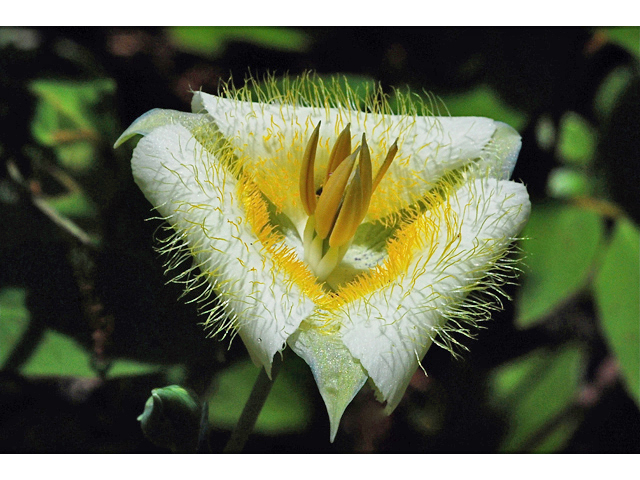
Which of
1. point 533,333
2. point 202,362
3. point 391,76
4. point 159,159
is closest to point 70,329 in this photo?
point 202,362

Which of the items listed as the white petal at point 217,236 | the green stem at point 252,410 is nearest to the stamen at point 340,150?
the white petal at point 217,236

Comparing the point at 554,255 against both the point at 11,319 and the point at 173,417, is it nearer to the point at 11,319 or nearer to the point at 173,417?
the point at 173,417

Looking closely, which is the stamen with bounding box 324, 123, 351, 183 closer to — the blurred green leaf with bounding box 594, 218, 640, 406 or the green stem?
the green stem

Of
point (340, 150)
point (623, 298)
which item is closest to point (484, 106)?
point (623, 298)

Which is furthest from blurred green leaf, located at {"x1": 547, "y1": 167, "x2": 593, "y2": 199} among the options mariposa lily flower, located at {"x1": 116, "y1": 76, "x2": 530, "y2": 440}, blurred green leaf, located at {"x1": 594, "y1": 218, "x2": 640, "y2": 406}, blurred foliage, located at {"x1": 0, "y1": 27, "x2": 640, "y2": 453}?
mariposa lily flower, located at {"x1": 116, "y1": 76, "x2": 530, "y2": 440}

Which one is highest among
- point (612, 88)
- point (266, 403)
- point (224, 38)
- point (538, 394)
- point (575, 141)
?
point (224, 38)

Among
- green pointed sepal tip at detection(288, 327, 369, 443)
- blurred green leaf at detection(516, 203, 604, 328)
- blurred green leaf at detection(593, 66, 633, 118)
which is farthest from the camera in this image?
blurred green leaf at detection(593, 66, 633, 118)
